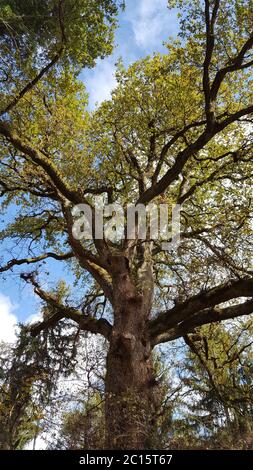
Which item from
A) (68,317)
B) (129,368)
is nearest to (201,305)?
(129,368)

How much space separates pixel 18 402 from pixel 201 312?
12.6 feet

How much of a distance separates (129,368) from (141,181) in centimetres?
591

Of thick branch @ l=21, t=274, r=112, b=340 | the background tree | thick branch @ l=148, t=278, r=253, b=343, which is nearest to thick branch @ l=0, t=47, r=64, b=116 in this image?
the background tree

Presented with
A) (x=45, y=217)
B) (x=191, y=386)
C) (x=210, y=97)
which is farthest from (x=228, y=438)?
(x=45, y=217)

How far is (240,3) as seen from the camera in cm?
786

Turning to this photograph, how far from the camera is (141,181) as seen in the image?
11.1 m

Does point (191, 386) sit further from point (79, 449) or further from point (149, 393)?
point (79, 449)

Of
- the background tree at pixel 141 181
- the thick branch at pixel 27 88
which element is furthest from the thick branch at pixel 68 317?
the thick branch at pixel 27 88

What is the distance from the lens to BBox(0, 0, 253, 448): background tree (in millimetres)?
7078

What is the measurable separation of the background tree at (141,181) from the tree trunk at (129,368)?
21 millimetres

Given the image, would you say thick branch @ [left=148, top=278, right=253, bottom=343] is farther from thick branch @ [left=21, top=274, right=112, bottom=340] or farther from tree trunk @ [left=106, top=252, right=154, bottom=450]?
thick branch @ [left=21, top=274, right=112, bottom=340]

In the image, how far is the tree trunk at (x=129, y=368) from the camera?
4.63 m

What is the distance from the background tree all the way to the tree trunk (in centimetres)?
2

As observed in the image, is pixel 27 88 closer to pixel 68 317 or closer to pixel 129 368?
pixel 68 317
